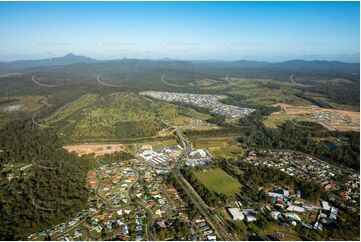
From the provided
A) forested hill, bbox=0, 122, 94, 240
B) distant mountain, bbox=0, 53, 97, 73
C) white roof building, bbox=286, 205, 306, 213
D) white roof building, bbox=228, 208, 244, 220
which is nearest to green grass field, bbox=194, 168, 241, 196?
white roof building, bbox=228, 208, 244, 220

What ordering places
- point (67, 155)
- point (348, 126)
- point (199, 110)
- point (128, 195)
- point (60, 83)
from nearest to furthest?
point (128, 195), point (67, 155), point (348, 126), point (199, 110), point (60, 83)

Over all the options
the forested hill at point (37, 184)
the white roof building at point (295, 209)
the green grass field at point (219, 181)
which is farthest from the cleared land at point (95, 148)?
the white roof building at point (295, 209)

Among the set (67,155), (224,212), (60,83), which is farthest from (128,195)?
(60,83)

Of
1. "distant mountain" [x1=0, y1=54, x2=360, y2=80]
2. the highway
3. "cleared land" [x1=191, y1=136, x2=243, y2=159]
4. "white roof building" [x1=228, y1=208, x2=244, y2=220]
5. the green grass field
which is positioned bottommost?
"cleared land" [x1=191, y1=136, x2=243, y2=159]

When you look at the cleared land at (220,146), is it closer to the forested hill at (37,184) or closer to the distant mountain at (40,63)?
the forested hill at (37,184)

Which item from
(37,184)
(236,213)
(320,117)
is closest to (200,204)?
(236,213)

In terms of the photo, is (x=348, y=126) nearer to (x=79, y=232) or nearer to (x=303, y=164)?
(x=303, y=164)

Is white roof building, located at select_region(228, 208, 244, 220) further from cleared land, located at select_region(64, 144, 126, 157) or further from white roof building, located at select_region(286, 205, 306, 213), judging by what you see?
cleared land, located at select_region(64, 144, 126, 157)
